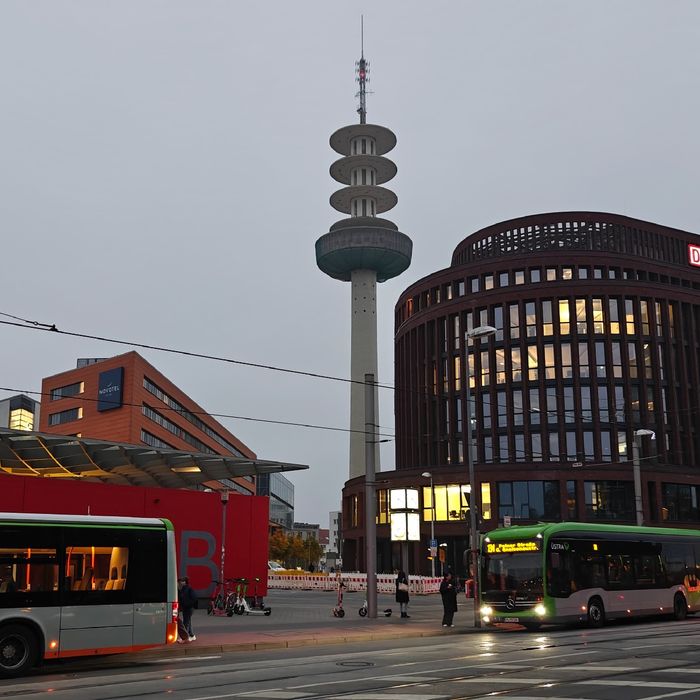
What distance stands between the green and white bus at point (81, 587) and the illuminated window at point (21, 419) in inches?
4130

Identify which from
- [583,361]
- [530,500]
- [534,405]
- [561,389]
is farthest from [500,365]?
[530,500]

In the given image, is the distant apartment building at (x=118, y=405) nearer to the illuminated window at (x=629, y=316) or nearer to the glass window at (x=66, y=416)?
the glass window at (x=66, y=416)

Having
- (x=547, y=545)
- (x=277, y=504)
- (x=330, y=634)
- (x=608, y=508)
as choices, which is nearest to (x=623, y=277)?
(x=608, y=508)

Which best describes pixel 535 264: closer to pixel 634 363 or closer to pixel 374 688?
pixel 634 363

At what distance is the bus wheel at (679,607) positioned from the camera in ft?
99.5

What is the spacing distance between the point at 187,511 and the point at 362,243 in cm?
8068

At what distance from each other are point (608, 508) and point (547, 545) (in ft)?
140

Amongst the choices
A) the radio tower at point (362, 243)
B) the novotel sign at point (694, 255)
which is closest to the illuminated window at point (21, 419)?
the radio tower at point (362, 243)

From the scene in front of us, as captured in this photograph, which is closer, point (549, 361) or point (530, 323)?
point (549, 361)

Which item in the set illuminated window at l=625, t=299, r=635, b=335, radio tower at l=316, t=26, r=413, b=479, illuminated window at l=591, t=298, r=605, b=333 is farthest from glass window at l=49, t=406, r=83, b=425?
illuminated window at l=625, t=299, r=635, b=335

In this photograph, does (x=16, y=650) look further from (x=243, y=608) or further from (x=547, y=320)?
(x=547, y=320)

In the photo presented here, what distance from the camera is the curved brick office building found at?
6638cm

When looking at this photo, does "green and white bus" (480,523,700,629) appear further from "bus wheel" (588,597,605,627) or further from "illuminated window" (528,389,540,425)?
"illuminated window" (528,389,540,425)

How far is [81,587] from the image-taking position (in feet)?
54.5
